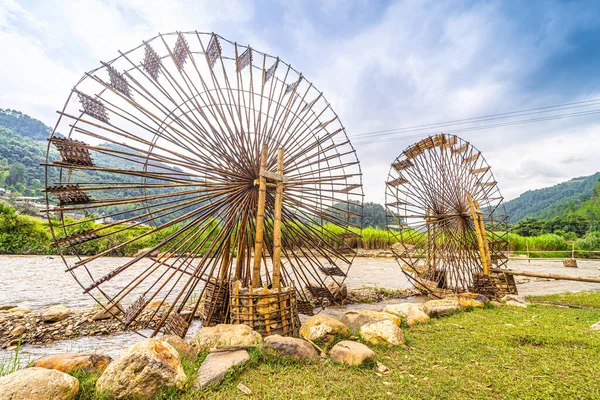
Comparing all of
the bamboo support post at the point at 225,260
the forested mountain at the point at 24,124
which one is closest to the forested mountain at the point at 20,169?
the bamboo support post at the point at 225,260

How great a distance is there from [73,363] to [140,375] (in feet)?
4.26

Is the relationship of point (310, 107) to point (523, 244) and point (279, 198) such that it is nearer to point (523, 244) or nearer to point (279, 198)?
point (279, 198)

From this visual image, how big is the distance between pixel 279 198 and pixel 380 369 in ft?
11.6

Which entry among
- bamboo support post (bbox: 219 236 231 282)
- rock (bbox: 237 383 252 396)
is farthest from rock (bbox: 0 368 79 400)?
bamboo support post (bbox: 219 236 231 282)

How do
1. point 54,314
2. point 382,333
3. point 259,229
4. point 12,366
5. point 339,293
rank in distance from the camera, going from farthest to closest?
point 339,293 < point 54,314 < point 259,229 < point 382,333 < point 12,366

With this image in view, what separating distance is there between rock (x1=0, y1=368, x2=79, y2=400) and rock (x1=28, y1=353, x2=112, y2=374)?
76cm

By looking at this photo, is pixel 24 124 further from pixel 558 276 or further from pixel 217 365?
pixel 558 276

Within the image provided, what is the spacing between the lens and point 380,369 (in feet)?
13.9

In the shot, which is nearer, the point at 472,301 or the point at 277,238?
the point at 277,238

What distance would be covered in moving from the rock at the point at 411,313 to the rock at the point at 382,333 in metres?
1.45

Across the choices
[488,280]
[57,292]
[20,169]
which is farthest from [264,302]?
[20,169]

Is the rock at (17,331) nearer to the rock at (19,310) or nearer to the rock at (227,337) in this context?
the rock at (19,310)

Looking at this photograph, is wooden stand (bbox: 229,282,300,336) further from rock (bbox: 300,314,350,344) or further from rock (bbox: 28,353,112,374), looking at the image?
rock (bbox: 28,353,112,374)

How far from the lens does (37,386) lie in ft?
9.51
